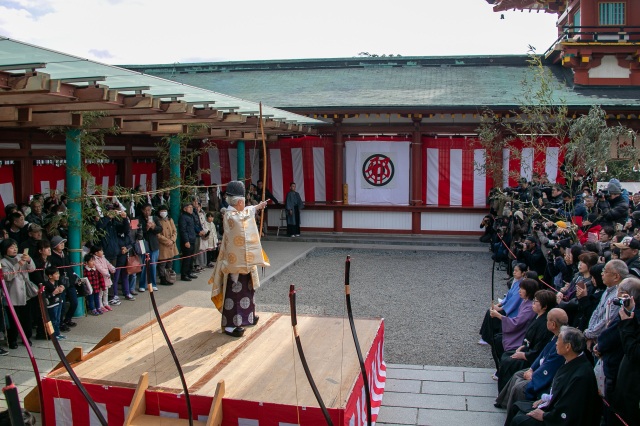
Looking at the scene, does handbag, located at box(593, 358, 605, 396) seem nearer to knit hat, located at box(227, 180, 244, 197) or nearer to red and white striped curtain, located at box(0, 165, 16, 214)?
knit hat, located at box(227, 180, 244, 197)

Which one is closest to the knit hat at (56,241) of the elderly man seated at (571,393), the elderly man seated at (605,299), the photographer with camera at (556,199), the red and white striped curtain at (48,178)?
the red and white striped curtain at (48,178)

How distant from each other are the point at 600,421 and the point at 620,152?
32.1 ft

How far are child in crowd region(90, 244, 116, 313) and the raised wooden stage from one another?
84.3 inches

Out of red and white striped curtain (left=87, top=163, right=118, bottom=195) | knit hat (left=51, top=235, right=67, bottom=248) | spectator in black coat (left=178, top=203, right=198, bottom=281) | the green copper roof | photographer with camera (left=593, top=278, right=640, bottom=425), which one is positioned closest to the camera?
photographer with camera (left=593, top=278, right=640, bottom=425)

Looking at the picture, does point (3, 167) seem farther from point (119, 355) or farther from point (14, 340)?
point (119, 355)

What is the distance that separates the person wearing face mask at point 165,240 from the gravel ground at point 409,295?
1557mm

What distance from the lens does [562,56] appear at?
15.9 m

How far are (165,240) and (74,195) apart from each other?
2.20m

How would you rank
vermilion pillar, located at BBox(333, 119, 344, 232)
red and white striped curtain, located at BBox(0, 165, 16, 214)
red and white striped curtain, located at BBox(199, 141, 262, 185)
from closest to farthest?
red and white striped curtain, located at BBox(0, 165, 16, 214)
vermilion pillar, located at BBox(333, 119, 344, 232)
red and white striped curtain, located at BBox(199, 141, 262, 185)

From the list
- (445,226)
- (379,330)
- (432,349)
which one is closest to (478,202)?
(445,226)

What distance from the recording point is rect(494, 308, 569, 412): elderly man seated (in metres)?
4.62

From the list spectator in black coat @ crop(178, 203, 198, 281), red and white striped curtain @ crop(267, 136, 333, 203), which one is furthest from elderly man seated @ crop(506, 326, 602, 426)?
red and white striped curtain @ crop(267, 136, 333, 203)

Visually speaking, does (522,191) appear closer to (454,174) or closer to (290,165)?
(454,174)

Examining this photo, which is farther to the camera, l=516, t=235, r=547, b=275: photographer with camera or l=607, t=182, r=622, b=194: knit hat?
l=607, t=182, r=622, b=194: knit hat
